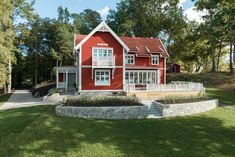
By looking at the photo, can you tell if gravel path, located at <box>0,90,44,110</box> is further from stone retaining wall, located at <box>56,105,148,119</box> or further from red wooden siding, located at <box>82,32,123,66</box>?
stone retaining wall, located at <box>56,105,148,119</box>

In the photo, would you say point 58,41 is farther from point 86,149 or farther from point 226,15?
point 86,149

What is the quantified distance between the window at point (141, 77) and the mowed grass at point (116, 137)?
49.2 feet

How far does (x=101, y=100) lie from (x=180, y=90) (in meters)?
10.6

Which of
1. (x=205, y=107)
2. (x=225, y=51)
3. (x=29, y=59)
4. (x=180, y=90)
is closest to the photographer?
(x=205, y=107)


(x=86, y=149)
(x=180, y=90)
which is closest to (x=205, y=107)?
(x=180, y=90)

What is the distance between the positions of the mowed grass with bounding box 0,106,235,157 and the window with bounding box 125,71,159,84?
1501cm

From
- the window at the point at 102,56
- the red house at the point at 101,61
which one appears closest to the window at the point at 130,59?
the red house at the point at 101,61

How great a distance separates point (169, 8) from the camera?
48844 mm

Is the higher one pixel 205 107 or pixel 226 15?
pixel 226 15

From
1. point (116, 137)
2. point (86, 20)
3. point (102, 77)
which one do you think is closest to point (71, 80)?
point (102, 77)

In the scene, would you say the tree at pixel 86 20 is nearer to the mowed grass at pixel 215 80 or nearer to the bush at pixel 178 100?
the mowed grass at pixel 215 80

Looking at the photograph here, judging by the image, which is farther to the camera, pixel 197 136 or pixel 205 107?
pixel 205 107

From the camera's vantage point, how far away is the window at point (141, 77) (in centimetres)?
3111

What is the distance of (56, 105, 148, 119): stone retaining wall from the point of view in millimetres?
16234
